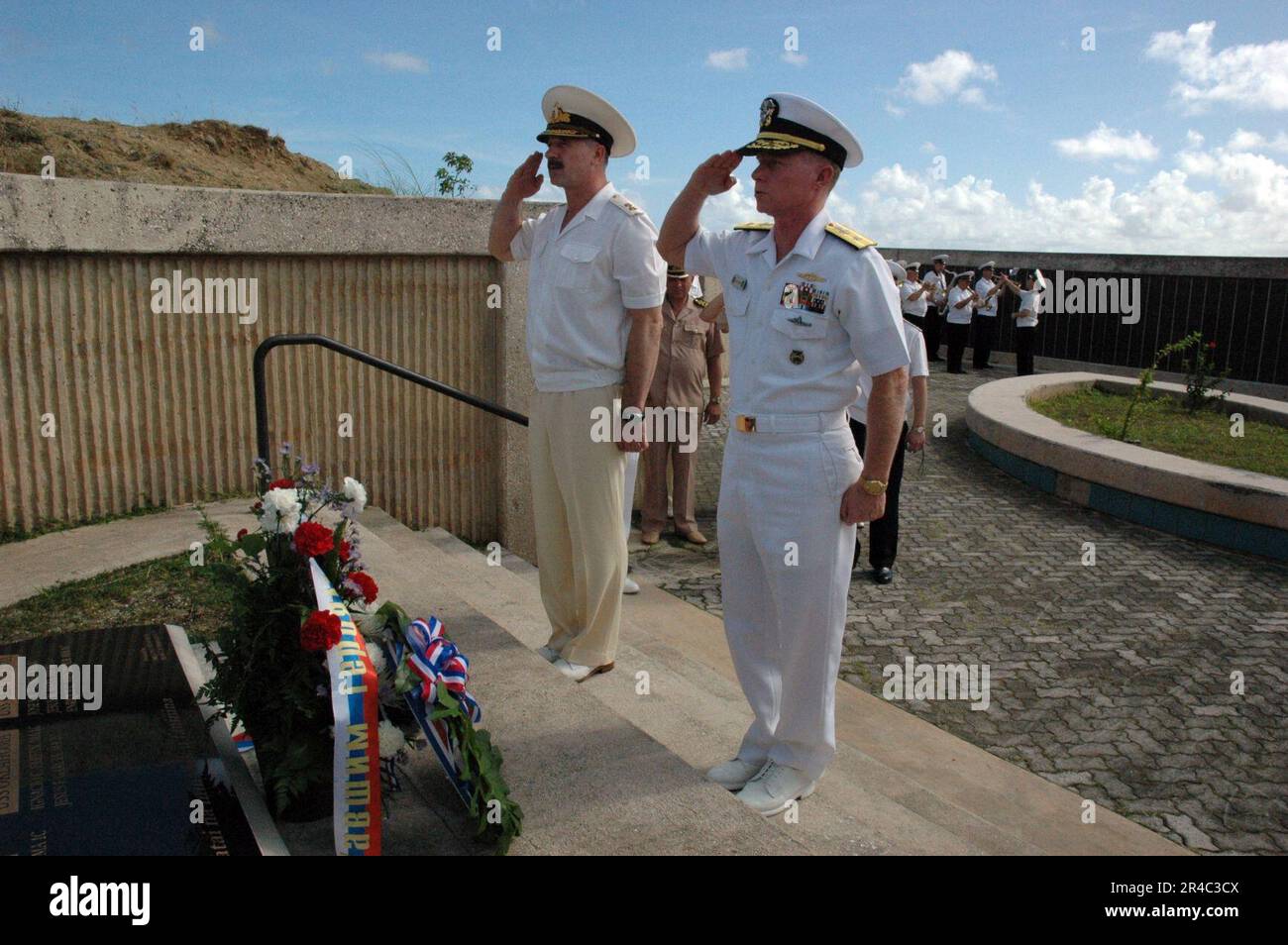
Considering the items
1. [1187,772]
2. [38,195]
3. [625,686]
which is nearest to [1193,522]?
[1187,772]

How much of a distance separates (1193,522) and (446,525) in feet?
17.4

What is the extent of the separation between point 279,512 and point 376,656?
0.51 metres

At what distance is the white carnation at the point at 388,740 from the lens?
279 cm

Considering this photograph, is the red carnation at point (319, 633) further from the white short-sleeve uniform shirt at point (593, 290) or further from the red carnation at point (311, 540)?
the white short-sleeve uniform shirt at point (593, 290)

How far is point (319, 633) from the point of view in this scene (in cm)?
274

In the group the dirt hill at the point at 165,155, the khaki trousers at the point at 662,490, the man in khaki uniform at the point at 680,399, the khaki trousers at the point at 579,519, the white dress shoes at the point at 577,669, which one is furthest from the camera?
the dirt hill at the point at 165,155

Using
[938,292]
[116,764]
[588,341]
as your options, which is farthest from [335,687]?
[938,292]

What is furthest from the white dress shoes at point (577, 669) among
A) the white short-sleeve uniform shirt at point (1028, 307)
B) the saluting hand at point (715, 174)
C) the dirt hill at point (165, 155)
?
the white short-sleeve uniform shirt at point (1028, 307)

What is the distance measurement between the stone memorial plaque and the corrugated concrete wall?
263 cm

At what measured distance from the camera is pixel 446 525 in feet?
23.9

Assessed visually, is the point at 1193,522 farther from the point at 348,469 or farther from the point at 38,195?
the point at 38,195

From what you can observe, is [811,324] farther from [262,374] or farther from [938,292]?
[938,292]

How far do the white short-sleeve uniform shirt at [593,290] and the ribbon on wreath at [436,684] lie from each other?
4.65ft

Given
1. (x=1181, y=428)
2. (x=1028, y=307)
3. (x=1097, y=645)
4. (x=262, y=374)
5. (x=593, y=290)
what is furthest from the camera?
(x=1028, y=307)
